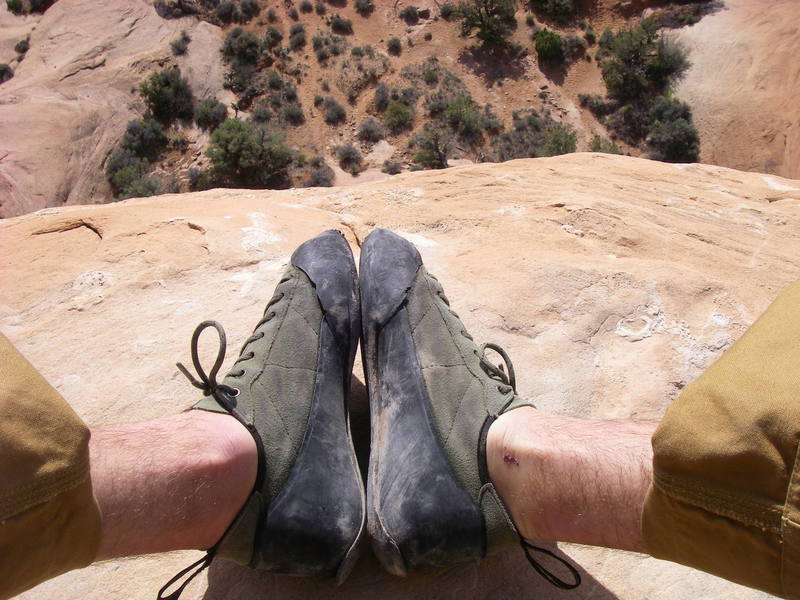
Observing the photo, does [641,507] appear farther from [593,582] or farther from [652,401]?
[652,401]

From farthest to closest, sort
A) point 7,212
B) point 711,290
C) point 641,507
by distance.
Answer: point 7,212
point 711,290
point 641,507

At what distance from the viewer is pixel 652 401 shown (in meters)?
1.60

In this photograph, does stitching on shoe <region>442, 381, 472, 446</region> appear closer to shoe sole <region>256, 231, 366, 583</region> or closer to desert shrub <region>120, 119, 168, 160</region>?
shoe sole <region>256, 231, 366, 583</region>

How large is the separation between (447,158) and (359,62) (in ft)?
12.6

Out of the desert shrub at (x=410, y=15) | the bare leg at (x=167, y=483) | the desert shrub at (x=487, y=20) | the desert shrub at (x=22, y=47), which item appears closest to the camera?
the bare leg at (x=167, y=483)

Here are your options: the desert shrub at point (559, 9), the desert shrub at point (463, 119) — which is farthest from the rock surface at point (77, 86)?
the desert shrub at point (559, 9)

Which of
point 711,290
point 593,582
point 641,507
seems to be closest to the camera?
point 641,507

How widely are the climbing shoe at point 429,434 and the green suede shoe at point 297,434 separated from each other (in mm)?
66

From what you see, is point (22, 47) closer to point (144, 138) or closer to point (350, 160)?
point (144, 138)

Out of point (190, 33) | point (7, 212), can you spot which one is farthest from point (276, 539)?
point (190, 33)

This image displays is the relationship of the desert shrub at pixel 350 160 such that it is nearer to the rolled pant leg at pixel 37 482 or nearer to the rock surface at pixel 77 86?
the rock surface at pixel 77 86

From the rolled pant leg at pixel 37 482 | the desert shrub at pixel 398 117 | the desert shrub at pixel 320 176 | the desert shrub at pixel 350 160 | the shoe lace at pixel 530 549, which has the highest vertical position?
the rolled pant leg at pixel 37 482

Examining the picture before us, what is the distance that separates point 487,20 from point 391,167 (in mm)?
4989

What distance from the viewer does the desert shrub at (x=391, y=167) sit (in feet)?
38.9
